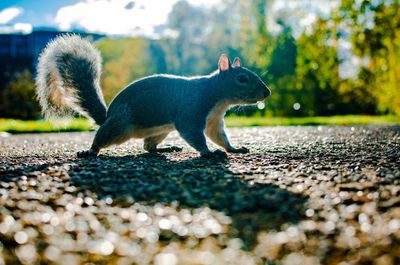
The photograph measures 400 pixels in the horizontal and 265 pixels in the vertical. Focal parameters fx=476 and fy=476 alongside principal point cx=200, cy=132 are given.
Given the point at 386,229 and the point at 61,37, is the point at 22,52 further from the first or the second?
the point at 386,229

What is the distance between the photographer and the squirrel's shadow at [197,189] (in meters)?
2.26

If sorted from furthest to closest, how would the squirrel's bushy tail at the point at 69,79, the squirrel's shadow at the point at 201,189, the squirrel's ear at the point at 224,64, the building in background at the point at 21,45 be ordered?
the building in background at the point at 21,45 → the squirrel's ear at the point at 224,64 → the squirrel's bushy tail at the point at 69,79 → the squirrel's shadow at the point at 201,189

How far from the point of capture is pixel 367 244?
183 cm

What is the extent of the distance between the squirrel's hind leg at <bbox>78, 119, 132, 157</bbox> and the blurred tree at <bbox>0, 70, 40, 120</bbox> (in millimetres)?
20755

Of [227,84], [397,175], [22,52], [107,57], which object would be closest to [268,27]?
[107,57]

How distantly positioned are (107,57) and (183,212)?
95.6 ft

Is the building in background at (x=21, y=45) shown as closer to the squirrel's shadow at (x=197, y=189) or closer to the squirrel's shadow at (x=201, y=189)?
the squirrel's shadow at (x=197, y=189)

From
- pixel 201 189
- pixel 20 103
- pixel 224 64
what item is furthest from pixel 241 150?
pixel 20 103

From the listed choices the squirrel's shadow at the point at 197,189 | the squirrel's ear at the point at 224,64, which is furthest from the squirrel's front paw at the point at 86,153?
the squirrel's ear at the point at 224,64

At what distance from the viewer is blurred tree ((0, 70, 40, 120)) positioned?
24.4 meters

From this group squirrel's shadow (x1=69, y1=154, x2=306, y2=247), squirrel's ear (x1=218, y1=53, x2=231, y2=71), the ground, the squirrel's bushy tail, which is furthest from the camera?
squirrel's ear (x1=218, y1=53, x2=231, y2=71)

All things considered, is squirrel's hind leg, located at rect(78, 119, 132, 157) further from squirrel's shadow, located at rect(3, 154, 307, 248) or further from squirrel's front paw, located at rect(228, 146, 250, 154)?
squirrel's front paw, located at rect(228, 146, 250, 154)

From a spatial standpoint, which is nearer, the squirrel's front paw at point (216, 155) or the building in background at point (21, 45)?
the squirrel's front paw at point (216, 155)

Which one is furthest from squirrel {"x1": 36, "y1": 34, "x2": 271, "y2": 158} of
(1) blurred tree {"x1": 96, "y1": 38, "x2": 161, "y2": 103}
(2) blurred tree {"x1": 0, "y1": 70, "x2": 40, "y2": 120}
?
(1) blurred tree {"x1": 96, "y1": 38, "x2": 161, "y2": 103}
